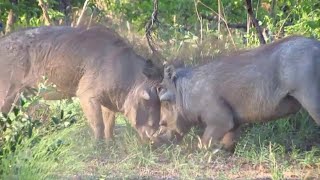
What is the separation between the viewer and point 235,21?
14.6 meters

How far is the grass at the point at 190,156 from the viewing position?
756cm

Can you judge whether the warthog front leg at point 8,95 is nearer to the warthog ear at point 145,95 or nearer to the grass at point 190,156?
the grass at point 190,156

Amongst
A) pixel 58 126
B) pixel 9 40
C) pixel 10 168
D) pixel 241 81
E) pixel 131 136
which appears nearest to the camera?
pixel 10 168

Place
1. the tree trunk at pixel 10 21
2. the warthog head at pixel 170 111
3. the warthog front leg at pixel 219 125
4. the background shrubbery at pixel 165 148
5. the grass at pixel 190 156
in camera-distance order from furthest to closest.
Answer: the tree trunk at pixel 10 21, the warthog head at pixel 170 111, the warthog front leg at pixel 219 125, the grass at pixel 190 156, the background shrubbery at pixel 165 148

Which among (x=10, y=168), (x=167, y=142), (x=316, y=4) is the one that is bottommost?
(x=167, y=142)

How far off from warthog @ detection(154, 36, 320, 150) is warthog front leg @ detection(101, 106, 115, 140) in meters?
0.68

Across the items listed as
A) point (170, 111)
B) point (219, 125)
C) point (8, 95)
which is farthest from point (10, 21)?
point (219, 125)

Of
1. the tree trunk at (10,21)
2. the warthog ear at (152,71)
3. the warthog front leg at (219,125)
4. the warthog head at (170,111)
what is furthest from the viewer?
the tree trunk at (10,21)

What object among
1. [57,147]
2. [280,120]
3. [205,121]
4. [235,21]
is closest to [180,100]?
[205,121]

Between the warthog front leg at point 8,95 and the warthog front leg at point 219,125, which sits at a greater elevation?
the warthog front leg at point 8,95

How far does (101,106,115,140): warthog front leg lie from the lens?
10000mm

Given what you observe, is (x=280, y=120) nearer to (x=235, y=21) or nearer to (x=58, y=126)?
(x=58, y=126)

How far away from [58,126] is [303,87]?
2.86 metres

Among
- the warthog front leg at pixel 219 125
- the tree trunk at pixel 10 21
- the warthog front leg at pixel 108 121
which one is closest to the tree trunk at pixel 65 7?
the tree trunk at pixel 10 21
